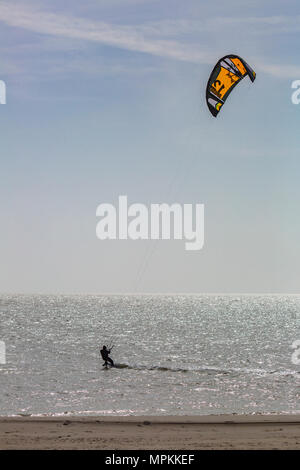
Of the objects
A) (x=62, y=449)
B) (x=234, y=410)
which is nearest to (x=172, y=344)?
(x=234, y=410)

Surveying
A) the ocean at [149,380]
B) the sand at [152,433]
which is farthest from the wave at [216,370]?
the sand at [152,433]

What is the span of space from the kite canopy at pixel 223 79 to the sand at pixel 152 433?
8.24m

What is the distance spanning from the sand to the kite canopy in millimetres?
8244

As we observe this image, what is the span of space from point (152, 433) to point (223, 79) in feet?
32.0

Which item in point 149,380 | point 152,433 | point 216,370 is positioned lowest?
point 152,433

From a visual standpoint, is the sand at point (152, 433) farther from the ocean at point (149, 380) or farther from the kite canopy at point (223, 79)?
the kite canopy at point (223, 79)

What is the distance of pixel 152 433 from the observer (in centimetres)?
1587

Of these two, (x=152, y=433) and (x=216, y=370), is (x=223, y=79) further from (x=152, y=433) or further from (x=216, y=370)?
(x=216, y=370)

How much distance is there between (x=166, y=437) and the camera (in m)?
15.2

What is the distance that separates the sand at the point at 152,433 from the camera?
46.5 feet

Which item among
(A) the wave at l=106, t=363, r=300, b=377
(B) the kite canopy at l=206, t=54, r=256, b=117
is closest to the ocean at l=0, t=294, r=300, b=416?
(A) the wave at l=106, t=363, r=300, b=377

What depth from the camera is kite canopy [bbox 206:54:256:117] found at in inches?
762

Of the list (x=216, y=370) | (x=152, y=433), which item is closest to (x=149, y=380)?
(x=216, y=370)
